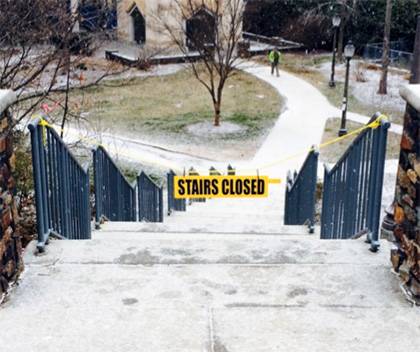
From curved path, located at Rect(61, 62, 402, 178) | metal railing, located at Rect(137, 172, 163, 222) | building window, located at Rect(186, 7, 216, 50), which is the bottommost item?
curved path, located at Rect(61, 62, 402, 178)

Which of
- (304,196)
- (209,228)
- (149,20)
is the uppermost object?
(149,20)

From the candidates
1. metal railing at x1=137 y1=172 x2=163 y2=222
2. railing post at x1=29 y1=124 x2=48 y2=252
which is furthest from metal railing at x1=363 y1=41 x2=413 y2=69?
railing post at x1=29 y1=124 x2=48 y2=252

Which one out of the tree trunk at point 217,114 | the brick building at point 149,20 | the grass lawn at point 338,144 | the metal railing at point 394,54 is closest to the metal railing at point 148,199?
the grass lawn at point 338,144

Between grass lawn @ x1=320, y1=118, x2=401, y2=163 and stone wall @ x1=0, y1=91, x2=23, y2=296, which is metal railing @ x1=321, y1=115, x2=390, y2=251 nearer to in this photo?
stone wall @ x1=0, y1=91, x2=23, y2=296

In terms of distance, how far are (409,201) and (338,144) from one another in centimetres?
1533

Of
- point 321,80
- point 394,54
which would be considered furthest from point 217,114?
point 394,54

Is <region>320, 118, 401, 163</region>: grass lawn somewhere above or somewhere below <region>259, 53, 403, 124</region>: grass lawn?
below

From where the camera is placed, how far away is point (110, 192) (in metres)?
8.48

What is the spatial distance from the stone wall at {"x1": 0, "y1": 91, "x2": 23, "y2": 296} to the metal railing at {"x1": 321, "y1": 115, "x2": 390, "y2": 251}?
9.04 feet

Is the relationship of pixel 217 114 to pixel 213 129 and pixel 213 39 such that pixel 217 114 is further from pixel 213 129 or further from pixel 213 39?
pixel 213 39

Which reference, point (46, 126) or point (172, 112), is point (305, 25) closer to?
point (172, 112)

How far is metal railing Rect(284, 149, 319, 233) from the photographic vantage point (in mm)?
8250

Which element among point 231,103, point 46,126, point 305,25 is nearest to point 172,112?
point 231,103

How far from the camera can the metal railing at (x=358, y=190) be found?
508 cm
